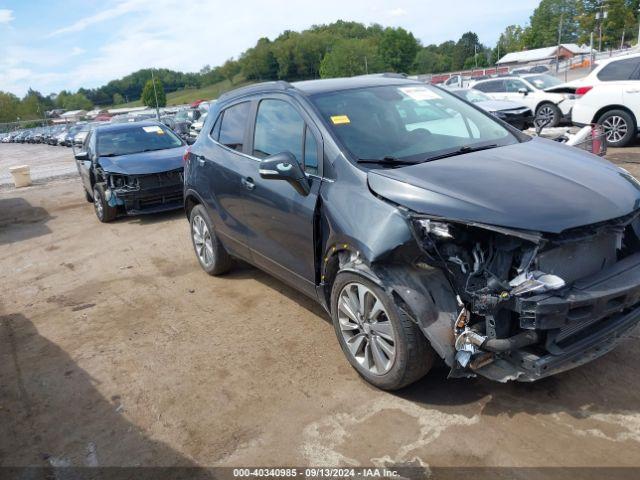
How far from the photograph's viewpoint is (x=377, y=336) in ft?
10.7

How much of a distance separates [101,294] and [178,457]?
316cm

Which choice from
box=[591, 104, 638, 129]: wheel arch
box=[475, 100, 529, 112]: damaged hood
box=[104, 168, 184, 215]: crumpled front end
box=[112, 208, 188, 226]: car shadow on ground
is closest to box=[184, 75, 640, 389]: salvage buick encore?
box=[104, 168, 184, 215]: crumpled front end

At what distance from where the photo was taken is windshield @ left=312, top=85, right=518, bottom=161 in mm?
3664

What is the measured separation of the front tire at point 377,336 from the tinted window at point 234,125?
1882 millimetres

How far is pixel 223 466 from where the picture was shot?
2.89 m

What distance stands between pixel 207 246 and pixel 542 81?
13.6 meters

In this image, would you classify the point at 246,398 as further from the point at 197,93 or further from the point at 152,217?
the point at 197,93

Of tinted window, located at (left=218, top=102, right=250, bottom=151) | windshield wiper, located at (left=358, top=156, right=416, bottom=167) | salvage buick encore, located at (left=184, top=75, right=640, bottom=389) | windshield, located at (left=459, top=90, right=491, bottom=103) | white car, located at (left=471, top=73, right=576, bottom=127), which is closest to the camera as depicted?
salvage buick encore, located at (left=184, top=75, right=640, bottom=389)

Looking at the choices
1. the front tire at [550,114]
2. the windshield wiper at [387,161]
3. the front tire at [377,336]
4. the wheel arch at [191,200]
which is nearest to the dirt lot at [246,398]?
the front tire at [377,336]

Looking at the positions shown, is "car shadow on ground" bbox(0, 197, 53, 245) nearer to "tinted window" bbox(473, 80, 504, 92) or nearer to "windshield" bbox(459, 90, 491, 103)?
"windshield" bbox(459, 90, 491, 103)

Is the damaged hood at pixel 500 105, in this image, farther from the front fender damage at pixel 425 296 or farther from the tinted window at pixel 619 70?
the front fender damage at pixel 425 296

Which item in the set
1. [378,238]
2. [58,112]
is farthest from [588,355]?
[58,112]

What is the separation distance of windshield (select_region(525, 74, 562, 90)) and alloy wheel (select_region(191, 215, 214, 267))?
42.3 ft

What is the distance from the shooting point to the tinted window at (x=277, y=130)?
3945mm
